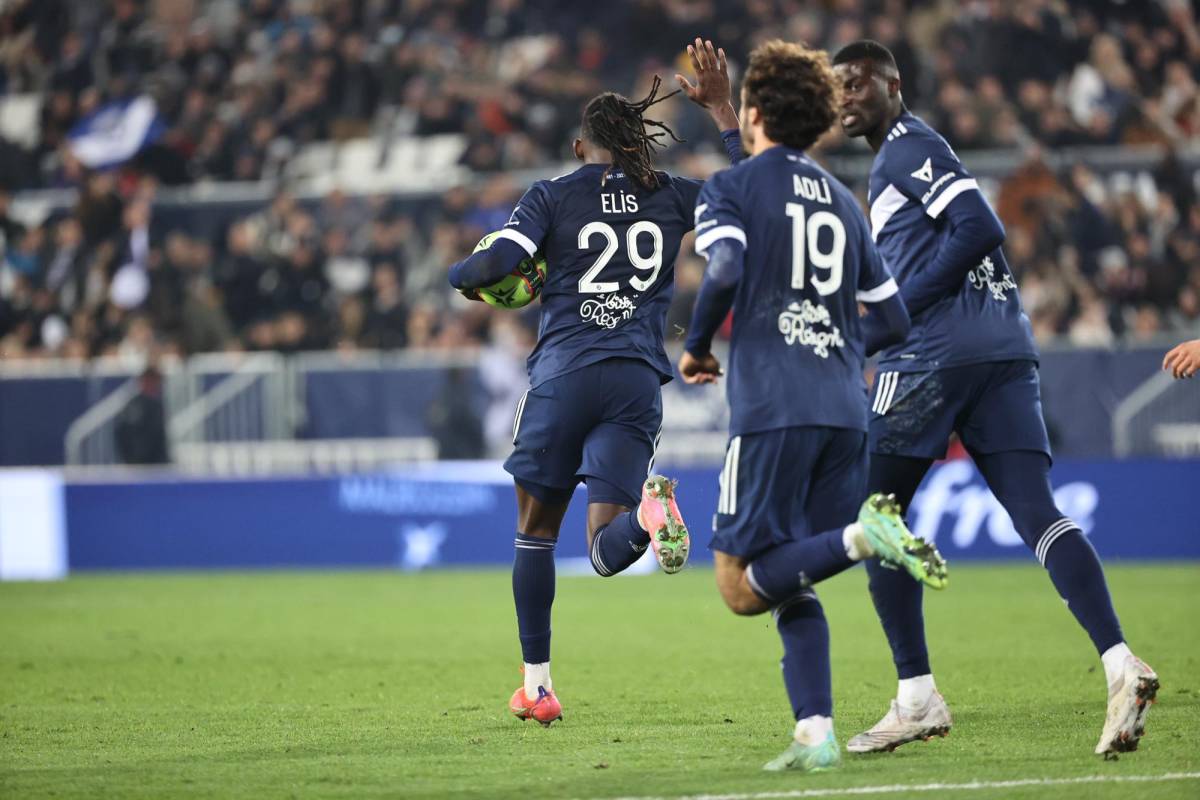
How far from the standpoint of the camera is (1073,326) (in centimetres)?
1655

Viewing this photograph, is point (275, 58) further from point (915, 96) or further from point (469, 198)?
point (915, 96)

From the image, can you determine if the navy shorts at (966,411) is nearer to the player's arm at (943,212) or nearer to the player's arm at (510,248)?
the player's arm at (943,212)

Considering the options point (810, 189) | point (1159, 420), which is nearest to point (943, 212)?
point (810, 189)

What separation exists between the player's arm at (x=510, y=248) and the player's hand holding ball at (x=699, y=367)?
1401mm

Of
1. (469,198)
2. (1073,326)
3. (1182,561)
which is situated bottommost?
(1182,561)

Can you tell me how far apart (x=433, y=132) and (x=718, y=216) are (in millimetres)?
15834

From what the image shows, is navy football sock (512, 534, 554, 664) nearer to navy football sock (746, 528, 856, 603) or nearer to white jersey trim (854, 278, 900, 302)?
navy football sock (746, 528, 856, 603)

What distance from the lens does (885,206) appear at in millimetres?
6227

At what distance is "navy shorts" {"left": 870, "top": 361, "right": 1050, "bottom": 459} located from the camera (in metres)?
5.93

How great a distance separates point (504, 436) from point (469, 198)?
3.76 meters

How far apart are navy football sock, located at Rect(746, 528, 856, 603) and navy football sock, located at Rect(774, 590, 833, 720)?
11 centimetres

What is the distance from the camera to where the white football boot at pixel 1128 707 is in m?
5.37

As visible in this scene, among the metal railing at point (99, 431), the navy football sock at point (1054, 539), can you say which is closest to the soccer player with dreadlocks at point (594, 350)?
the navy football sock at point (1054, 539)

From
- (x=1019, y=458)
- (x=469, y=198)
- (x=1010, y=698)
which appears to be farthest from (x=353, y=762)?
(x=469, y=198)
